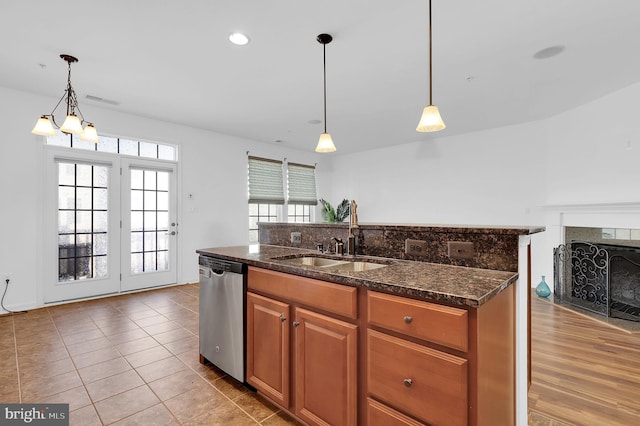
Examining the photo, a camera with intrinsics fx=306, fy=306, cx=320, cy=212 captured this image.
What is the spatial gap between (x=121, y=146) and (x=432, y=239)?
15.6ft

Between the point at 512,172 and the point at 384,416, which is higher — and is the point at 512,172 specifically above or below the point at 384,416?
above

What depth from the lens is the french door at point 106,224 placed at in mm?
4078

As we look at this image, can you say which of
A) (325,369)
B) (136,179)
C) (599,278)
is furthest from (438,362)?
(136,179)

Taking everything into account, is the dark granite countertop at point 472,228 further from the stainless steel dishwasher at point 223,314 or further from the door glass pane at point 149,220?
the door glass pane at point 149,220

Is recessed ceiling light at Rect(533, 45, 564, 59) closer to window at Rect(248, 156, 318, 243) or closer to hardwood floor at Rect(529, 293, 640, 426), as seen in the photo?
hardwood floor at Rect(529, 293, 640, 426)

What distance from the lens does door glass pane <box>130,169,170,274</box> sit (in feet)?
15.6

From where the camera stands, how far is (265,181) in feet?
21.6

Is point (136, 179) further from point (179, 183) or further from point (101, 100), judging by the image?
point (101, 100)

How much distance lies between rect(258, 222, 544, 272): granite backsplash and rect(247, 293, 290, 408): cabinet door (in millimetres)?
742

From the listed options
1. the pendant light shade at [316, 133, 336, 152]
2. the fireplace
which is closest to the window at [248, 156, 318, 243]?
the pendant light shade at [316, 133, 336, 152]

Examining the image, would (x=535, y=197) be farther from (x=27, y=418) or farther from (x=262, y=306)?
(x=27, y=418)

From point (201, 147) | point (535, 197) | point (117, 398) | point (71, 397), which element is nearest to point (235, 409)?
point (117, 398)

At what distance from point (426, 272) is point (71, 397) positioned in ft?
8.10

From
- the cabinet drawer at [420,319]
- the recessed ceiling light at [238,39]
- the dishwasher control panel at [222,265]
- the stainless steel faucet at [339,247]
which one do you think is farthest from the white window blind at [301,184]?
the cabinet drawer at [420,319]
